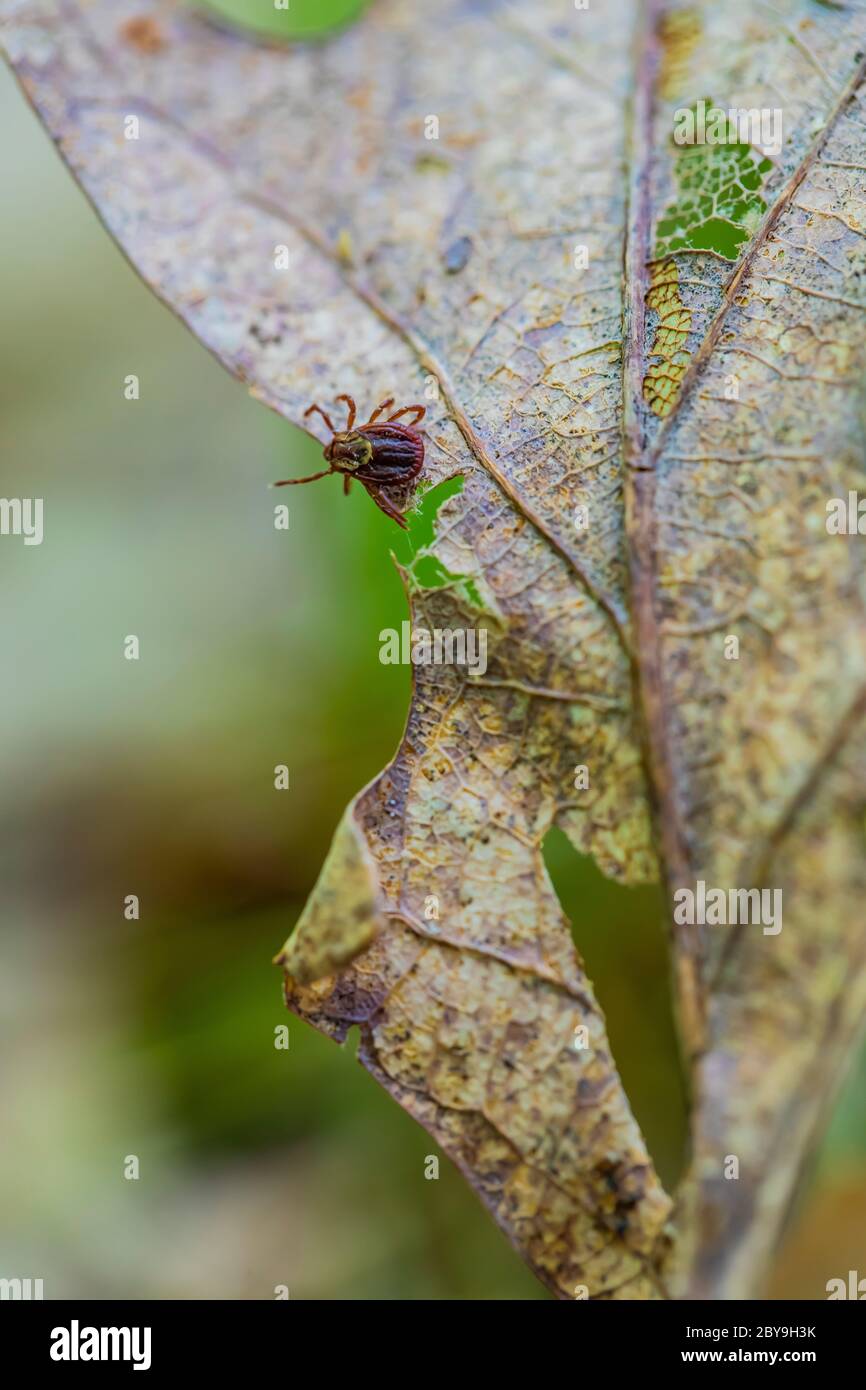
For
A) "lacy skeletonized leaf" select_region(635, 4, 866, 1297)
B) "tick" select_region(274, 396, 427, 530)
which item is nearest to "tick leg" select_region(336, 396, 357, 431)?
"tick" select_region(274, 396, 427, 530)

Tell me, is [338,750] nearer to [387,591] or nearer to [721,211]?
[387,591]

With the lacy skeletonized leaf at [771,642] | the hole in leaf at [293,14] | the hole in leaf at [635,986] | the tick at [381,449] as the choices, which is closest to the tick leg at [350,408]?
the tick at [381,449]

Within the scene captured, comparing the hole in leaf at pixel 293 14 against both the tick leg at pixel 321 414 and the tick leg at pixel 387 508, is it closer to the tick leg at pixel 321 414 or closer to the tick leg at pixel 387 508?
the tick leg at pixel 321 414

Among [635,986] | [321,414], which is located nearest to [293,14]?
[321,414]

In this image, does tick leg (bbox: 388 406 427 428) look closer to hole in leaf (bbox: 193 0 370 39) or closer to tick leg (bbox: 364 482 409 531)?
tick leg (bbox: 364 482 409 531)
